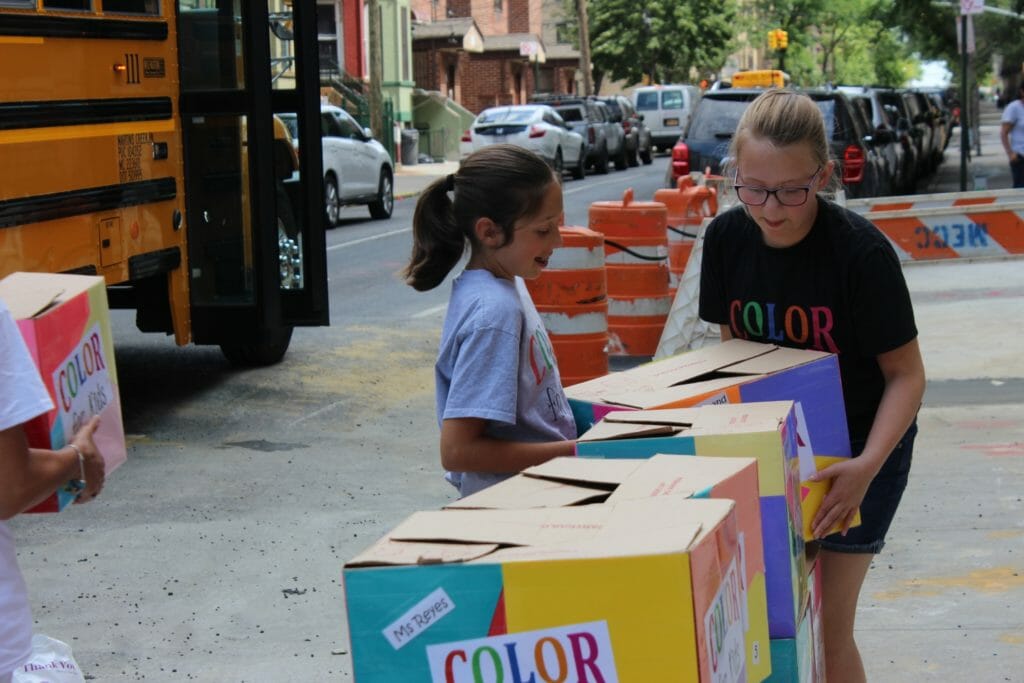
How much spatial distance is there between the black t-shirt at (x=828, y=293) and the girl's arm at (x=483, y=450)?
0.61 metres

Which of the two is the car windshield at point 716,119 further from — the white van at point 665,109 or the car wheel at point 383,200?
the white van at point 665,109

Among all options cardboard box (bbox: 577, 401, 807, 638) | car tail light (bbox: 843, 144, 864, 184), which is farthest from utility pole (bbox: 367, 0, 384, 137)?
cardboard box (bbox: 577, 401, 807, 638)

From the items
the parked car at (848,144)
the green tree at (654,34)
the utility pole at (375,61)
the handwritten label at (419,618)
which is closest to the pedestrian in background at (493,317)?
the handwritten label at (419,618)

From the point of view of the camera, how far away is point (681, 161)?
17.6 metres

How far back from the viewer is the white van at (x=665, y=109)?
170ft

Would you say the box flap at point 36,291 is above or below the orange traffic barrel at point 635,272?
above

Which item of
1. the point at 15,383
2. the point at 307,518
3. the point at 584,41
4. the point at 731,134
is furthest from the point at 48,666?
the point at 584,41

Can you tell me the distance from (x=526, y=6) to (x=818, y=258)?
6673 cm

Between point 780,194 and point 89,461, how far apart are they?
1548mm

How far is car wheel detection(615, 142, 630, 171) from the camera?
39656 millimetres

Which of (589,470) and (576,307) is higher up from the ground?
(589,470)

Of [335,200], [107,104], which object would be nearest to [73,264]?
[107,104]

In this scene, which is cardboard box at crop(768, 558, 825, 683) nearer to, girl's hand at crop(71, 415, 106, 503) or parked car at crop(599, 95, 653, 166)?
girl's hand at crop(71, 415, 106, 503)

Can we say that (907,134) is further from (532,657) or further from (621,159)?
(532,657)
